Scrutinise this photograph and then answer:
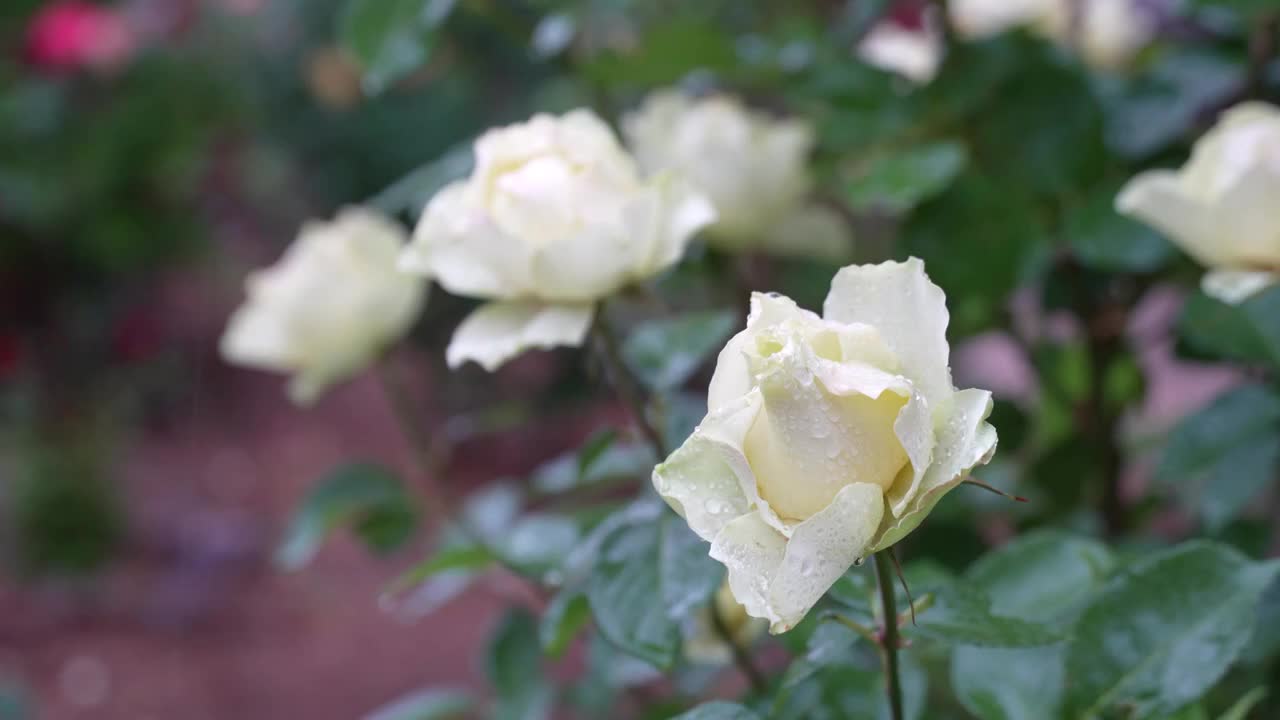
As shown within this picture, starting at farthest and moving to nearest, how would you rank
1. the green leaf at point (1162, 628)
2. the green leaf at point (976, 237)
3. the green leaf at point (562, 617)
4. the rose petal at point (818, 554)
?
the green leaf at point (976, 237) → the green leaf at point (562, 617) → the green leaf at point (1162, 628) → the rose petal at point (818, 554)

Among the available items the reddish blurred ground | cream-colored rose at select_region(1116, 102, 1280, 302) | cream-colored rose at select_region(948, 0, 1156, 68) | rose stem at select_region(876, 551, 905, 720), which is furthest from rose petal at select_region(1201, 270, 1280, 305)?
the reddish blurred ground

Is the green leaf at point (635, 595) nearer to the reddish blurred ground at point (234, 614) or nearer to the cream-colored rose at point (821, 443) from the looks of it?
the cream-colored rose at point (821, 443)

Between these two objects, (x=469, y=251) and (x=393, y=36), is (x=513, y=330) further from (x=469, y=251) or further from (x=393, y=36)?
(x=393, y=36)

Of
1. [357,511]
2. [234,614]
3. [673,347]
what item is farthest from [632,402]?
[234,614]

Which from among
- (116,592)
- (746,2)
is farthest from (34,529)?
(746,2)

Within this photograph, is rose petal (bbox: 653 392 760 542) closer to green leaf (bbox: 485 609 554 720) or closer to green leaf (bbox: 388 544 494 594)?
green leaf (bbox: 388 544 494 594)

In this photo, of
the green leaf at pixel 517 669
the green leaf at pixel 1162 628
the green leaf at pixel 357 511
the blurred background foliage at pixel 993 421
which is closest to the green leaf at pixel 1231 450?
the blurred background foliage at pixel 993 421

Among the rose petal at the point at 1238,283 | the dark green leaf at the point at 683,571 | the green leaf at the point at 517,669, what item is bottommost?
the green leaf at the point at 517,669

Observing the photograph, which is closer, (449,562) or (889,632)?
(889,632)
